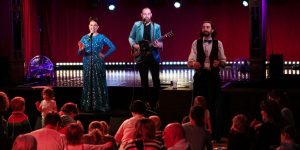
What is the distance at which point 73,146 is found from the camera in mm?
5410

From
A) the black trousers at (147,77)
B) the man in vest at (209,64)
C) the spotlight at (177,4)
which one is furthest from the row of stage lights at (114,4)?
the man in vest at (209,64)

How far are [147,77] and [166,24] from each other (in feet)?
30.7

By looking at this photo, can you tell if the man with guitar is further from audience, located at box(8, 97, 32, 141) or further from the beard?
audience, located at box(8, 97, 32, 141)

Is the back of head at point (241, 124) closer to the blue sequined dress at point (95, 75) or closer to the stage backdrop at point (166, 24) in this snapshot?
the blue sequined dress at point (95, 75)

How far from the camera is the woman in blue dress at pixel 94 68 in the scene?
954cm

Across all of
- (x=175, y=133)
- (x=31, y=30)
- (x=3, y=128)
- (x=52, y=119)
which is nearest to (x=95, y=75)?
Answer: (x=3, y=128)

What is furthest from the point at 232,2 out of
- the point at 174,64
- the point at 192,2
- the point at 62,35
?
the point at 62,35

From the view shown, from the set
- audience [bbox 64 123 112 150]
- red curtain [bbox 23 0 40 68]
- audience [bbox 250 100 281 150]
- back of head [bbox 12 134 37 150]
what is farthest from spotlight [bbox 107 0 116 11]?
back of head [bbox 12 134 37 150]

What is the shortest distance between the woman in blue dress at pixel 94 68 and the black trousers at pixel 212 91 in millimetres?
1700

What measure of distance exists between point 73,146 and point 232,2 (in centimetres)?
1374

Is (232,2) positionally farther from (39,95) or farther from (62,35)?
(39,95)

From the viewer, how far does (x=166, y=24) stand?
62.5ft

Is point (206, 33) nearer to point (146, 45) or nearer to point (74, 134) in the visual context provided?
point (146, 45)

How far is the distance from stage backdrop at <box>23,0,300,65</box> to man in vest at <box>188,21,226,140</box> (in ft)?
30.9
